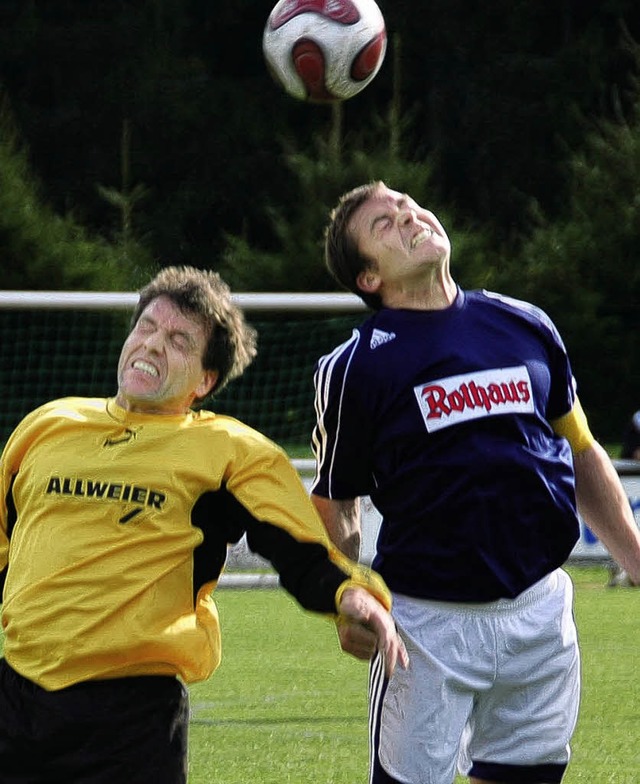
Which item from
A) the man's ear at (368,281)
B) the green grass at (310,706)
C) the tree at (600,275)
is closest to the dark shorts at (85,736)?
the man's ear at (368,281)

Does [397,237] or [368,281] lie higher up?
[397,237]

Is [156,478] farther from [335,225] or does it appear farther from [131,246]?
[131,246]

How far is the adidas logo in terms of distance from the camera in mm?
3307

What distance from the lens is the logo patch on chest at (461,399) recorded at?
3.22 metres

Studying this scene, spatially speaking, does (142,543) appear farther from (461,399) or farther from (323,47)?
(323,47)

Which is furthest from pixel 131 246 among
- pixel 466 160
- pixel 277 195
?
pixel 466 160

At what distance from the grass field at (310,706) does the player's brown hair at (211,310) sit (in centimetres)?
199

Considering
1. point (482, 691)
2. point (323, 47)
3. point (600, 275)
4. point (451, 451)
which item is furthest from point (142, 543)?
point (600, 275)

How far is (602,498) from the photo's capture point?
3.50 m

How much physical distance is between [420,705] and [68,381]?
14.9m

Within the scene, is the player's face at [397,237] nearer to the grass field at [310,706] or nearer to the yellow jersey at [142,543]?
the yellow jersey at [142,543]

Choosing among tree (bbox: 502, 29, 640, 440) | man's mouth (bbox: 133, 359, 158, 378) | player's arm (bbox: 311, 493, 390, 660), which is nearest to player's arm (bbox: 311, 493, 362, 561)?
player's arm (bbox: 311, 493, 390, 660)

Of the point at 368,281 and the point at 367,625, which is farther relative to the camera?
the point at 368,281

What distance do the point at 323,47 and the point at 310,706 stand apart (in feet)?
8.37
